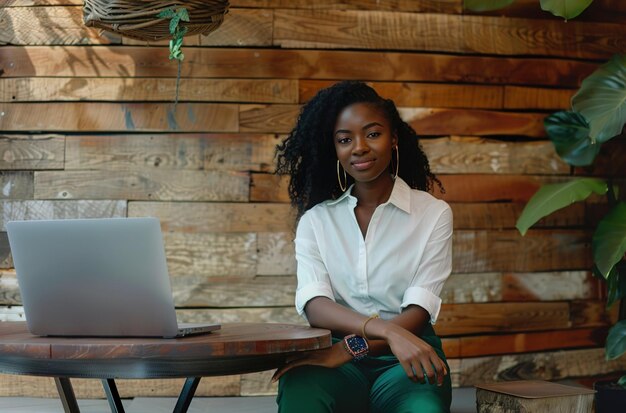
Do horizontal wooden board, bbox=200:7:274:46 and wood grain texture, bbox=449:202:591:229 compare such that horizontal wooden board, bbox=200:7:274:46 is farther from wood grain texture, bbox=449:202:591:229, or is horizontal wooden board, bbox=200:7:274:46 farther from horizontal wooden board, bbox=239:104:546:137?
wood grain texture, bbox=449:202:591:229

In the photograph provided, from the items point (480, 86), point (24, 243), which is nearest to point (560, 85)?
point (480, 86)

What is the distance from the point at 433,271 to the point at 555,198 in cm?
146

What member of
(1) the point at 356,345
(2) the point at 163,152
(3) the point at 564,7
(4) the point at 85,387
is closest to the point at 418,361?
(1) the point at 356,345

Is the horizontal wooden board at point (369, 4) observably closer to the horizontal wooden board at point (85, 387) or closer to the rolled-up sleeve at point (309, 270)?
the rolled-up sleeve at point (309, 270)

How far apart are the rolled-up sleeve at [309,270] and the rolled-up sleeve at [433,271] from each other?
255mm

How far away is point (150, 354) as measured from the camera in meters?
1.92

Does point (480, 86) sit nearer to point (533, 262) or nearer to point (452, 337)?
point (533, 262)

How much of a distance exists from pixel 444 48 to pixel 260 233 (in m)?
1.28

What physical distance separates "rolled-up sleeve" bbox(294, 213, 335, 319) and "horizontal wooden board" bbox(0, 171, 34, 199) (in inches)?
73.0

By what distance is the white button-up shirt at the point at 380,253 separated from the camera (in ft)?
9.29

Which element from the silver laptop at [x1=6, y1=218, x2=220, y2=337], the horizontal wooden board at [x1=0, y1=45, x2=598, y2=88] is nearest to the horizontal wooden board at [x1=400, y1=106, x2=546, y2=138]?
the horizontal wooden board at [x1=0, y1=45, x2=598, y2=88]

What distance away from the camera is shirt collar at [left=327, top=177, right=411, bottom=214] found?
2.90 meters

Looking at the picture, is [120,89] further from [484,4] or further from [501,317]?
[501,317]

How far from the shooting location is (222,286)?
14.1 ft
